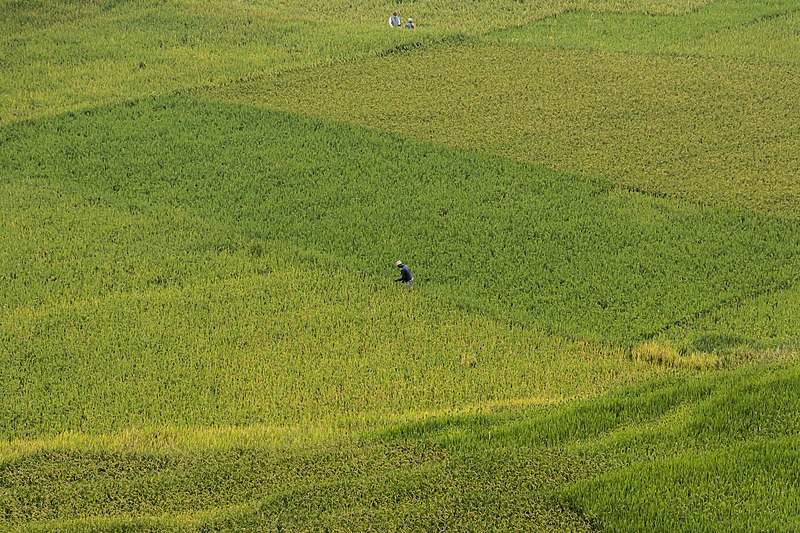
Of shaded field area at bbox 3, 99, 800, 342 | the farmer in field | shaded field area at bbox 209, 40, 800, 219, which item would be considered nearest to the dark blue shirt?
the farmer in field

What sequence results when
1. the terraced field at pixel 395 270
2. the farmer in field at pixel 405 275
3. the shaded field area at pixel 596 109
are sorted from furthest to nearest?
the shaded field area at pixel 596 109 < the farmer in field at pixel 405 275 < the terraced field at pixel 395 270

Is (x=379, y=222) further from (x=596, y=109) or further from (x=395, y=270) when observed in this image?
(x=596, y=109)

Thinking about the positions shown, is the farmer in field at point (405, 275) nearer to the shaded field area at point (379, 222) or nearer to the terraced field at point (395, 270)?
the terraced field at point (395, 270)

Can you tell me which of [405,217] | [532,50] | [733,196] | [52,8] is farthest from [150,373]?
[52,8]

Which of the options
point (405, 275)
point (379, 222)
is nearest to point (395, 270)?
point (405, 275)

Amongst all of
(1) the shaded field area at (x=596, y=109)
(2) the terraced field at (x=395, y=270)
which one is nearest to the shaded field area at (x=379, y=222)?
(2) the terraced field at (x=395, y=270)

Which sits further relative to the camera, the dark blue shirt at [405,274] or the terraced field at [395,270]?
the dark blue shirt at [405,274]

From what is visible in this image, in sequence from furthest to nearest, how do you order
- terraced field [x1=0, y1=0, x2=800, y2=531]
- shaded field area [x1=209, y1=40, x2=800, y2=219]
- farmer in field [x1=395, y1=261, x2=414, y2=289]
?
shaded field area [x1=209, y1=40, x2=800, y2=219], farmer in field [x1=395, y1=261, x2=414, y2=289], terraced field [x1=0, y1=0, x2=800, y2=531]

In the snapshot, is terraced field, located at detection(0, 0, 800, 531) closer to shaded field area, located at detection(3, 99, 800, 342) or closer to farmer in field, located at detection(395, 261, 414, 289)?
shaded field area, located at detection(3, 99, 800, 342)

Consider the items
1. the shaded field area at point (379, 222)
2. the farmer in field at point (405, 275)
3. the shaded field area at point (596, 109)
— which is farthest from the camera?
the shaded field area at point (596, 109)
